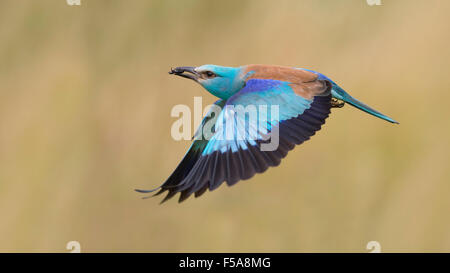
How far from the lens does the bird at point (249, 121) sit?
10.7ft

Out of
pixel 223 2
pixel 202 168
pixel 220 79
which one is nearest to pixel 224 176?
pixel 202 168

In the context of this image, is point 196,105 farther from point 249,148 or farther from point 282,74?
point 249,148

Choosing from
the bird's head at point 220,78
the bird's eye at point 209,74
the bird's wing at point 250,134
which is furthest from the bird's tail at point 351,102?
the bird's eye at point 209,74

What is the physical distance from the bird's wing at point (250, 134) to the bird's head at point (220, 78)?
0.43 feet

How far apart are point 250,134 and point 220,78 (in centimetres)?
53

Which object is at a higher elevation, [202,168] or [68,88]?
[68,88]

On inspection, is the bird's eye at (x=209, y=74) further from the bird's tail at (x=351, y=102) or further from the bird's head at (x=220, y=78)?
the bird's tail at (x=351, y=102)

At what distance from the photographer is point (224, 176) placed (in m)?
3.21

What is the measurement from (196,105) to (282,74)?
1.00 meters

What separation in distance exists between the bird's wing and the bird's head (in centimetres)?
13
